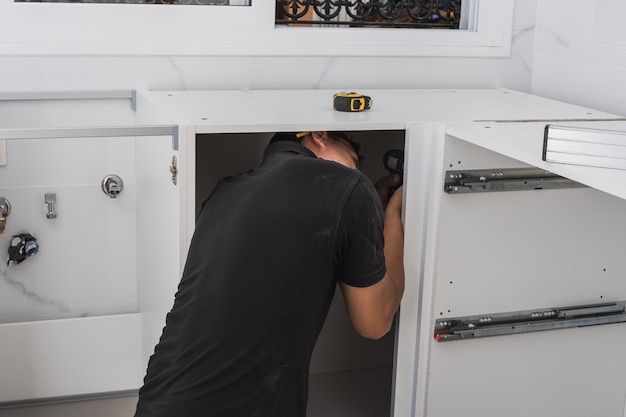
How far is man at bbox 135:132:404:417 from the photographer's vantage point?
50.7 inches

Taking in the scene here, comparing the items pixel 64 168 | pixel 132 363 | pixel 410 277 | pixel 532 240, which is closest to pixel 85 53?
pixel 64 168

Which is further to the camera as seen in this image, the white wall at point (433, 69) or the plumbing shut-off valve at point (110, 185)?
the plumbing shut-off valve at point (110, 185)

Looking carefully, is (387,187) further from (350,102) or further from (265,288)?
(265,288)

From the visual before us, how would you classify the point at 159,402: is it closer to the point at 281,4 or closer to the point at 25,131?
the point at 25,131

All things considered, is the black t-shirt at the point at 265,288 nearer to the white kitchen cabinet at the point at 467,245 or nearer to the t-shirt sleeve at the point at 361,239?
the t-shirt sleeve at the point at 361,239

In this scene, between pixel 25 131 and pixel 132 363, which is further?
pixel 132 363

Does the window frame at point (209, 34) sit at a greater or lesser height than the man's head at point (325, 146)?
greater

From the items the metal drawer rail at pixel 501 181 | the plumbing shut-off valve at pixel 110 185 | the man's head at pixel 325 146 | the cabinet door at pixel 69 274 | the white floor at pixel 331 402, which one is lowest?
the white floor at pixel 331 402

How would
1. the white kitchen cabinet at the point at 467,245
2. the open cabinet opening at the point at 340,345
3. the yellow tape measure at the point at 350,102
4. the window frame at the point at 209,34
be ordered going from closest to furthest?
1. the white kitchen cabinet at the point at 467,245
2. the yellow tape measure at the point at 350,102
3. the window frame at the point at 209,34
4. the open cabinet opening at the point at 340,345

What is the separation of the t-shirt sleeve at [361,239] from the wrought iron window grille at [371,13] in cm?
85

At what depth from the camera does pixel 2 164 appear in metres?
1.93

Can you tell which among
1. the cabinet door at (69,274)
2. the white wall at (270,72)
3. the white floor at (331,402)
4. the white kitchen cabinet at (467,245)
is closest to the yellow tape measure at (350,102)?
A: the white kitchen cabinet at (467,245)

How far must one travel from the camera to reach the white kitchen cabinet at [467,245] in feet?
5.14

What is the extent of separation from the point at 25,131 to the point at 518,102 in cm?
109
